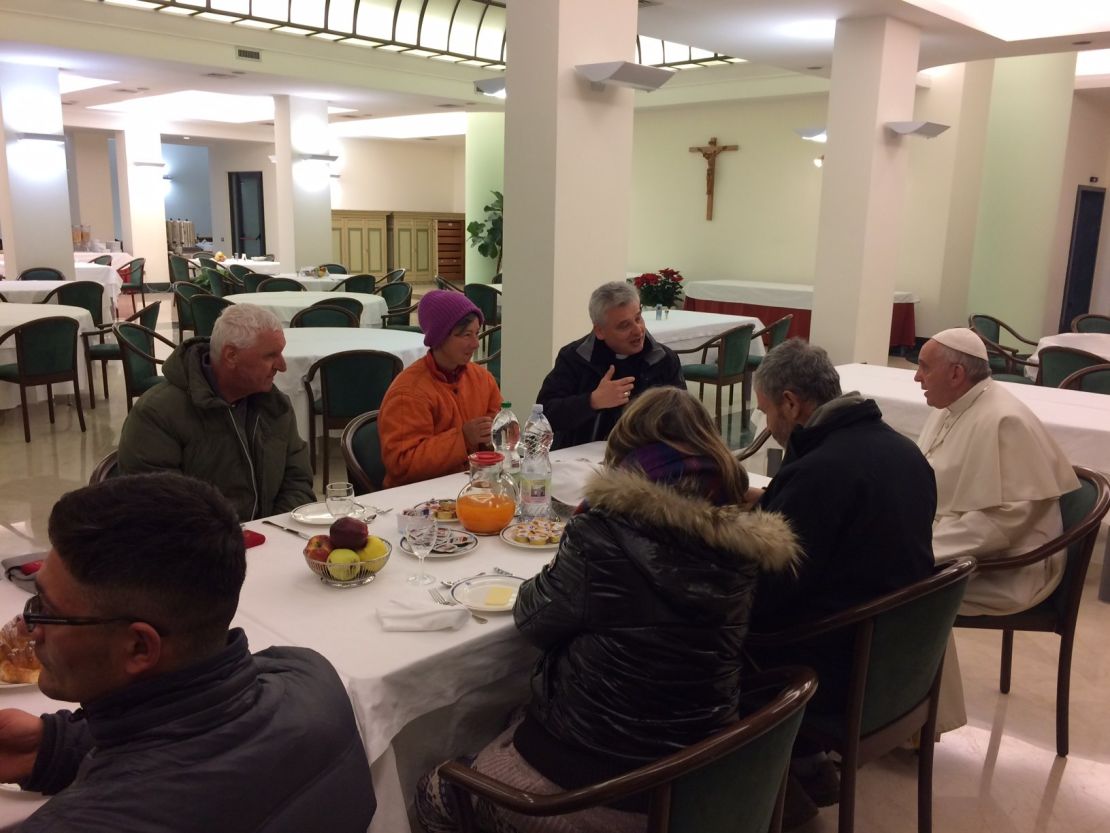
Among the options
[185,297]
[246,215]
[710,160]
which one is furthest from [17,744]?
[246,215]

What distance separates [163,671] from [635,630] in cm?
78

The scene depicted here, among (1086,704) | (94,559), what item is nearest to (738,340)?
(1086,704)

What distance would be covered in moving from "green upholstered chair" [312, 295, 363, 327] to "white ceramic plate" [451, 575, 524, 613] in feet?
17.4

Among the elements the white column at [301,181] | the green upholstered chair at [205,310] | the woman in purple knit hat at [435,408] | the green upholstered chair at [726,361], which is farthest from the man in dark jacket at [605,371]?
the white column at [301,181]

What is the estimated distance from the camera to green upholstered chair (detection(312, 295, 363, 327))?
23.3 feet

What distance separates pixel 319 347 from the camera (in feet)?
18.6

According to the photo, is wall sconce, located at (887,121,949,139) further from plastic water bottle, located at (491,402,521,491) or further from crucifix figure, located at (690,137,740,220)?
crucifix figure, located at (690,137,740,220)

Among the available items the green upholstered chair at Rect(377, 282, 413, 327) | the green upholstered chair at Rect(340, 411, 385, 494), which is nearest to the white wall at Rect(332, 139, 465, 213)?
the green upholstered chair at Rect(377, 282, 413, 327)

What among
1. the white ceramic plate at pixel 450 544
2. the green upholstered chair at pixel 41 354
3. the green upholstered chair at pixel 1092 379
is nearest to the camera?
the white ceramic plate at pixel 450 544

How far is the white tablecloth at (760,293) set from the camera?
35.2ft

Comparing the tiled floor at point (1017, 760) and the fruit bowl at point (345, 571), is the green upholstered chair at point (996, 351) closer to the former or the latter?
the tiled floor at point (1017, 760)

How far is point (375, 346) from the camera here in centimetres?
585

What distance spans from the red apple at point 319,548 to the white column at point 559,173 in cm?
288

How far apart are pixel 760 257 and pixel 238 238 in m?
13.9
